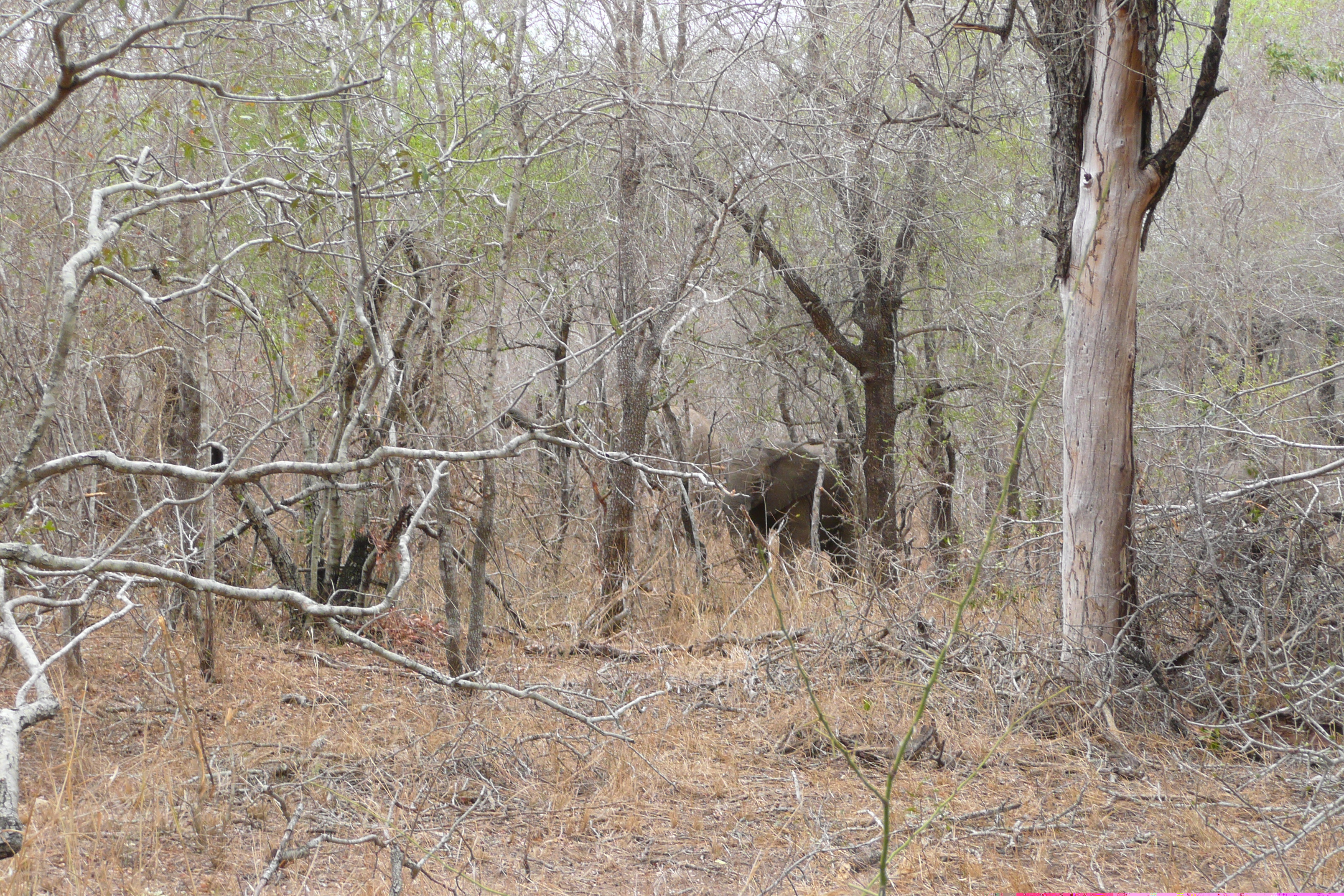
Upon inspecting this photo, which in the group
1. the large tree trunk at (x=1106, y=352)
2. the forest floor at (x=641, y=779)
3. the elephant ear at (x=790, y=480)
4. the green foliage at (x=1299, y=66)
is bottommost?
the forest floor at (x=641, y=779)

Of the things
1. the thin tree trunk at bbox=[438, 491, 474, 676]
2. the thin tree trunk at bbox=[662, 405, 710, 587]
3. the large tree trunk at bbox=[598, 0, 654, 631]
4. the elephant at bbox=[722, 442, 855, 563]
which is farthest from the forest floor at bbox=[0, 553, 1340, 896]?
the elephant at bbox=[722, 442, 855, 563]

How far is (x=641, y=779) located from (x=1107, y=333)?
115 inches

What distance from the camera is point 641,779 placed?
14.4 feet

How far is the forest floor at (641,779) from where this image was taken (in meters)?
3.38

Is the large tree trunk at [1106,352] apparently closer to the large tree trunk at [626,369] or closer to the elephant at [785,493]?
the large tree trunk at [626,369]

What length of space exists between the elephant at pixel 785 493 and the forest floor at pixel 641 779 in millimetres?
3104

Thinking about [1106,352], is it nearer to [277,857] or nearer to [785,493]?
[277,857]

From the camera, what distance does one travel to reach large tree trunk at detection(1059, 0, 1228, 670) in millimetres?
4828

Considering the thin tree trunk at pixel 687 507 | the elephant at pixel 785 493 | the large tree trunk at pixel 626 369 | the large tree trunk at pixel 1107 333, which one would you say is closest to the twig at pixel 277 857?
the large tree trunk at pixel 1107 333

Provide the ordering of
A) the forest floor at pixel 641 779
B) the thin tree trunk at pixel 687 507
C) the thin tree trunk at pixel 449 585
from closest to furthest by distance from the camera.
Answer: the forest floor at pixel 641 779
the thin tree trunk at pixel 449 585
the thin tree trunk at pixel 687 507

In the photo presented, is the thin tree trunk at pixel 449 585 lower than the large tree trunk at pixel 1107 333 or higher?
lower

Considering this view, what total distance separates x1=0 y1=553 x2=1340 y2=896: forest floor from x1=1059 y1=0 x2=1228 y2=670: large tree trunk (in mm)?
448

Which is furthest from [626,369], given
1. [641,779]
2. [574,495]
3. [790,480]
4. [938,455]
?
[641,779]

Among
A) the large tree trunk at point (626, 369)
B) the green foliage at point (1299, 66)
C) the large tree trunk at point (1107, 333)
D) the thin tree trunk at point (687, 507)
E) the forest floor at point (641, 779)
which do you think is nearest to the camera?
the forest floor at point (641, 779)
